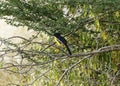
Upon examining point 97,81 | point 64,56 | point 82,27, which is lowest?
point 97,81

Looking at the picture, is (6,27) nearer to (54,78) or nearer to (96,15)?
(54,78)

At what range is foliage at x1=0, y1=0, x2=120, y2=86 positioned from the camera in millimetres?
2459

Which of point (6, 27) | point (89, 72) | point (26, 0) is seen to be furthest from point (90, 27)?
point (6, 27)

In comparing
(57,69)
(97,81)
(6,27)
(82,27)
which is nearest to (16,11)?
(82,27)

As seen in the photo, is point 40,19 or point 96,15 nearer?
point 40,19

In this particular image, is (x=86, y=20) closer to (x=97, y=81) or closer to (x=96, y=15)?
(x=96, y=15)

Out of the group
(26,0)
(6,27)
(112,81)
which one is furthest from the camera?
(6,27)

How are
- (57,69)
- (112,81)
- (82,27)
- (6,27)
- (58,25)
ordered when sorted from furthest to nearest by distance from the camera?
(6,27)
(57,69)
(112,81)
(82,27)
(58,25)

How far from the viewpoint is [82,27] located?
2.87m

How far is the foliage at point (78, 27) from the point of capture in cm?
246

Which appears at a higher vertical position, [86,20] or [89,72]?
[86,20]

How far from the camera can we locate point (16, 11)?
2.47m

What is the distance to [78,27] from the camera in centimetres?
271

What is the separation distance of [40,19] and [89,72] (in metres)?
0.94
